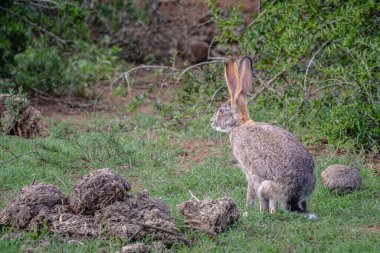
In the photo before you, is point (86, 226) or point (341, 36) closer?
point (86, 226)

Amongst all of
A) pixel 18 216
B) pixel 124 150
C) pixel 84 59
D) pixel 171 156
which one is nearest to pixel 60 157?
pixel 124 150

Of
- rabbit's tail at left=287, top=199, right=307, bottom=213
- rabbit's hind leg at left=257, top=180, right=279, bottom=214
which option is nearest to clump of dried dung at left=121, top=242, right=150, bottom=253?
rabbit's hind leg at left=257, top=180, right=279, bottom=214

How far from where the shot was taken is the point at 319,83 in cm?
926

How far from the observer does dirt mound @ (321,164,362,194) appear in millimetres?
7316

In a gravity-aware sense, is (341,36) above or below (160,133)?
above

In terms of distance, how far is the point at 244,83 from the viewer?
7895mm

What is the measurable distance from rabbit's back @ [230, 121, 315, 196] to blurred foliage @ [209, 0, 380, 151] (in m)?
2.05

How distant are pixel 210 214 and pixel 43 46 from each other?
7.81 metres

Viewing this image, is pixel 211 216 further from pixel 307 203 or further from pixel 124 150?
pixel 124 150

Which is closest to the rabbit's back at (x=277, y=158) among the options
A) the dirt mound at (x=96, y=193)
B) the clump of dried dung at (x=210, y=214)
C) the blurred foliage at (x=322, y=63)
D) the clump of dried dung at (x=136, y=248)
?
the clump of dried dung at (x=210, y=214)

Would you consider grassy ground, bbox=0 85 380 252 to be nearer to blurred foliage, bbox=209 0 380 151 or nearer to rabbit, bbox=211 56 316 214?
rabbit, bbox=211 56 316 214

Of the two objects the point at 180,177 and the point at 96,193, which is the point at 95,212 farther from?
the point at 180,177

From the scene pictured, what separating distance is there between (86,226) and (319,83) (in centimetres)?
449

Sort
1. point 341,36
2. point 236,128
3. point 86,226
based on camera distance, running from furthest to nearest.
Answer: point 341,36, point 236,128, point 86,226
